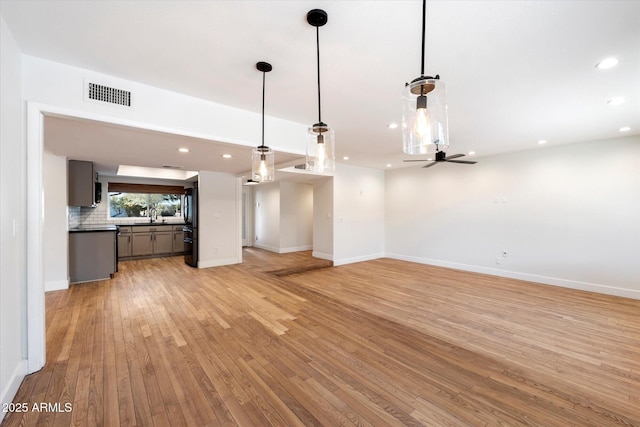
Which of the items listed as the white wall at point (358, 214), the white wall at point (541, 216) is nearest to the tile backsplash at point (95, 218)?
the white wall at point (358, 214)

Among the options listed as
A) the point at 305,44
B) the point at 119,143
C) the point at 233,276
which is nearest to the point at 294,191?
the point at 233,276

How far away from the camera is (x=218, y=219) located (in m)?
6.33

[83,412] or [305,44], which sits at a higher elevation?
[305,44]

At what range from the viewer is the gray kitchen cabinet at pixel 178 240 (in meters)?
7.62

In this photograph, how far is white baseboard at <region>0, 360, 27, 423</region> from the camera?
5.53ft

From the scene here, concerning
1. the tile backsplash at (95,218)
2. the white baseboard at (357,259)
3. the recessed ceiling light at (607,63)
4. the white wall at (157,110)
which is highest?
the recessed ceiling light at (607,63)

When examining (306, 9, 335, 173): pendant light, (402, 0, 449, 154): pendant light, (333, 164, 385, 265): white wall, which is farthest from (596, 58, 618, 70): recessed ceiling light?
(333, 164, 385, 265): white wall

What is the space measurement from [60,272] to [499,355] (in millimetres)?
6531

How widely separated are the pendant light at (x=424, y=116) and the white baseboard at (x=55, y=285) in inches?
235

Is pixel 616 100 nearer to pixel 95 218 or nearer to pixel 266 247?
pixel 266 247

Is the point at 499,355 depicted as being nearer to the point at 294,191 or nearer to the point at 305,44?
the point at 305,44

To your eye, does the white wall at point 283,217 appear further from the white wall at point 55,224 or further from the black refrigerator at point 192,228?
the white wall at point 55,224

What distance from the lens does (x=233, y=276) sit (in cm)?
524

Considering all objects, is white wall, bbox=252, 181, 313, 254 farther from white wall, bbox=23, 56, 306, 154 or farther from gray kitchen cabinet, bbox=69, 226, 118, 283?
white wall, bbox=23, 56, 306, 154
